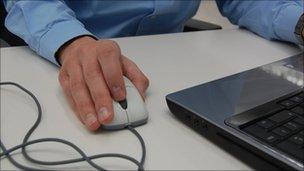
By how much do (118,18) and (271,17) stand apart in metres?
0.36

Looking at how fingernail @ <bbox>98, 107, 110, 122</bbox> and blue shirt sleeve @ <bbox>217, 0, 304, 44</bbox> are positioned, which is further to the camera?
blue shirt sleeve @ <bbox>217, 0, 304, 44</bbox>

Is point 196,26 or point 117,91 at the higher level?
point 117,91

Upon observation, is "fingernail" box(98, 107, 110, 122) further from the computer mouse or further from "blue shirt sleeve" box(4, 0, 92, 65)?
"blue shirt sleeve" box(4, 0, 92, 65)

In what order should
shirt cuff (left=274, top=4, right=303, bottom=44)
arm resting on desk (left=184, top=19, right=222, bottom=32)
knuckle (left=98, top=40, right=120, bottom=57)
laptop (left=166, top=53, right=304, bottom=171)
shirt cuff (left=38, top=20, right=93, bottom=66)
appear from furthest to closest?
arm resting on desk (left=184, top=19, right=222, bottom=32)
shirt cuff (left=274, top=4, right=303, bottom=44)
shirt cuff (left=38, top=20, right=93, bottom=66)
knuckle (left=98, top=40, right=120, bottom=57)
laptop (left=166, top=53, right=304, bottom=171)

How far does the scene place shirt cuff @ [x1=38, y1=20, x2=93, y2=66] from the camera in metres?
0.57

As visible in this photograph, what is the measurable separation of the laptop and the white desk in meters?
0.02

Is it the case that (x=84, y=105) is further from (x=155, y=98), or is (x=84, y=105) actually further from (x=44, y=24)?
(x=44, y=24)

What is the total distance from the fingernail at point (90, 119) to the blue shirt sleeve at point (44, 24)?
0.19 m

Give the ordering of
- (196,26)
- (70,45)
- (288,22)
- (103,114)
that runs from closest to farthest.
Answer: (103,114) < (70,45) < (288,22) < (196,26)

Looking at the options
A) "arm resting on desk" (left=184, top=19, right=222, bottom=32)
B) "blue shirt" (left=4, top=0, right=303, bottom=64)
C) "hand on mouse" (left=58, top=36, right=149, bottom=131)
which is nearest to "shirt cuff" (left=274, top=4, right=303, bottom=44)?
"blue shirt" (left=4, top=0, right=303, bottom=64)

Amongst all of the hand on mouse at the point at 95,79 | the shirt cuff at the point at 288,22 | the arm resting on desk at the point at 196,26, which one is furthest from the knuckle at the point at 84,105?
the arm resting on desk at the point at 196,26

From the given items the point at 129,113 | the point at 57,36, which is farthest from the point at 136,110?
the point at 57,36

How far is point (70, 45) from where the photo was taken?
562 millimetres

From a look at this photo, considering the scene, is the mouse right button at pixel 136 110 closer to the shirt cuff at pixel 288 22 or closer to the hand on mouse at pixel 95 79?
the hand on mouse at pixel 95 79
